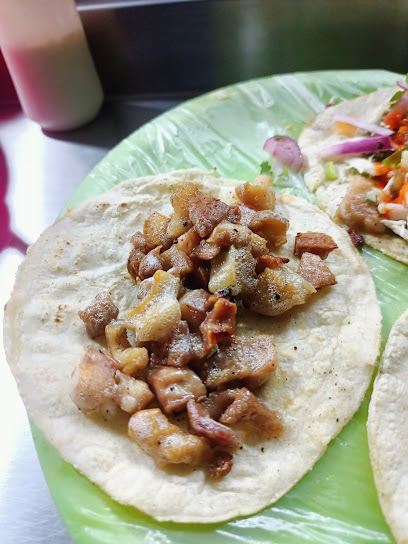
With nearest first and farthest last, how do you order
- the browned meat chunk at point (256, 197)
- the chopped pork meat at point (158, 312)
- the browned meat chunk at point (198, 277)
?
1. the chopped pork meat at point (158, 312)
2. the browned meat chunk at point (198, 277)
3. the browned meat chunk at point (256, 197)

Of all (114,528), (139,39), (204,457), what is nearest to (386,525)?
(204,457)

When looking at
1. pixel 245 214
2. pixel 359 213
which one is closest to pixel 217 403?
pixel 245 214

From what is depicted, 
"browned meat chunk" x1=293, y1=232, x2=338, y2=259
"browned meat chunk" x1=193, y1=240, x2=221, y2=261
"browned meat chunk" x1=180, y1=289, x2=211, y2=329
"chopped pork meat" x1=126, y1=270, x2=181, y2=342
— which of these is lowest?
"browned meat chunk" x1=293, y1=232, x2=338, y2=259

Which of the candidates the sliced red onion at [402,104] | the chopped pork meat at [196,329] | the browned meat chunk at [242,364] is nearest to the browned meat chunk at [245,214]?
the chopped pork meat at [196,329]

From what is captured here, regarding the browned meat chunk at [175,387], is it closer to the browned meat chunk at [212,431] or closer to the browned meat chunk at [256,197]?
the browned meat chunk at [212,431]

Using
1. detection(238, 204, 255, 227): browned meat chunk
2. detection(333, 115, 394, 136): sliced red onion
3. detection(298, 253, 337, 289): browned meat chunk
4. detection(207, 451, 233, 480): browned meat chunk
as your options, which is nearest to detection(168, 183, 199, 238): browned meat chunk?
detection(238, 204, 255, 227): browned meat chunk

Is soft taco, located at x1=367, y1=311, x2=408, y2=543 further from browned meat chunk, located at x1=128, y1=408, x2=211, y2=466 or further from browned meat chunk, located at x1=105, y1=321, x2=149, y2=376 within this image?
browned meat chunk, located at x1=105, y1=321, x2=149, y2=376

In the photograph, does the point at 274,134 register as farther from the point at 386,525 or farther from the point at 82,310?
the point at 386,525
